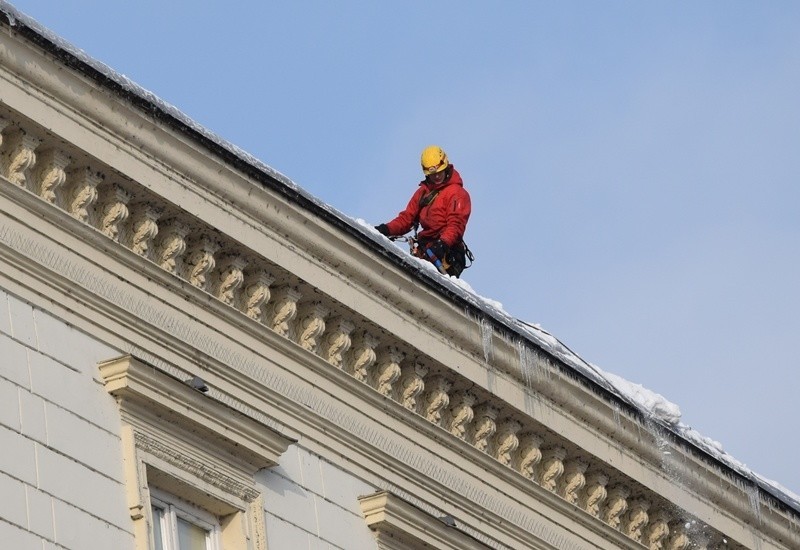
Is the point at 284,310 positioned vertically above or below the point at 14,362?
above

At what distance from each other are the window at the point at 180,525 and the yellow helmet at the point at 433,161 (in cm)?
838

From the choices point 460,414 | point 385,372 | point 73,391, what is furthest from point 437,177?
point 73,391

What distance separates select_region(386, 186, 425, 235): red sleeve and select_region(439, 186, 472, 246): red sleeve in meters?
0.43

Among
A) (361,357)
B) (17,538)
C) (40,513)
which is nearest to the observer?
(17,538)

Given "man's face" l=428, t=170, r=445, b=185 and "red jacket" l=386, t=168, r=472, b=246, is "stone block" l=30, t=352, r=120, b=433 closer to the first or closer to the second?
"red jacket" l=386, t=168, r=472, b=246

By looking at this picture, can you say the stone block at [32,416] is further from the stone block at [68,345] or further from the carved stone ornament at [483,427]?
the carved stone ornament at [483,427]

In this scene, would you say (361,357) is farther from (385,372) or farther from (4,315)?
(4,315)

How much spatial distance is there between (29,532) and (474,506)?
18.0ft

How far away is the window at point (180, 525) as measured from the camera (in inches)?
704

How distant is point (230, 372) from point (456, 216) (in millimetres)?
6866

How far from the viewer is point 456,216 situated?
2552cm

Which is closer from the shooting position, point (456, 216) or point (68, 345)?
point (68, 345)

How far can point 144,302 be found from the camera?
60.8 feet

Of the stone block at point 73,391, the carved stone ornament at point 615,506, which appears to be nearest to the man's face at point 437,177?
the carved stone ornament at point 615,506
